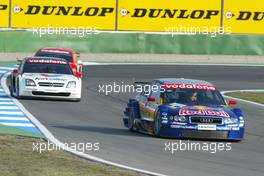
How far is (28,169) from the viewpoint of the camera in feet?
44.4

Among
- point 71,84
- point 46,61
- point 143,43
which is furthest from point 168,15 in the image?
point 71,84

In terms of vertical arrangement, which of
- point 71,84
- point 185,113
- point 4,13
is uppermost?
point 4,13

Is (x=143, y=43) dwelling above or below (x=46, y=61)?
above

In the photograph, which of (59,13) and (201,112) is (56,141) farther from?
(59,13)

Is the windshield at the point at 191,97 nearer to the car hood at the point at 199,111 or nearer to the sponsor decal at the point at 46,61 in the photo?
the car hood at the point at 199,111

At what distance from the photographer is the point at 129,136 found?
19359 mm

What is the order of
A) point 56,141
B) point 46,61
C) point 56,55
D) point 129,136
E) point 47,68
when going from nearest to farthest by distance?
point 56,141 → point 129,136 → point 47,68 → point 46,61 → point 56,55

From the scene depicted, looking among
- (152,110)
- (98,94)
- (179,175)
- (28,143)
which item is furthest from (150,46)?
(179,175)

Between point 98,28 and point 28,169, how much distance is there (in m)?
38.2

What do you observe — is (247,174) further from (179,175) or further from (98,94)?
(98,94)

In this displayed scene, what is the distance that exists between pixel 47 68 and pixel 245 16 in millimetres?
25927

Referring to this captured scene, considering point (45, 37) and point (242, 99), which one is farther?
point (45, 37)

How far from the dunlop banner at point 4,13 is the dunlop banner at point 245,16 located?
439 inches

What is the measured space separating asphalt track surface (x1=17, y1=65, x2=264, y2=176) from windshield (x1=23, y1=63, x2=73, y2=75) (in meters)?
1.02
